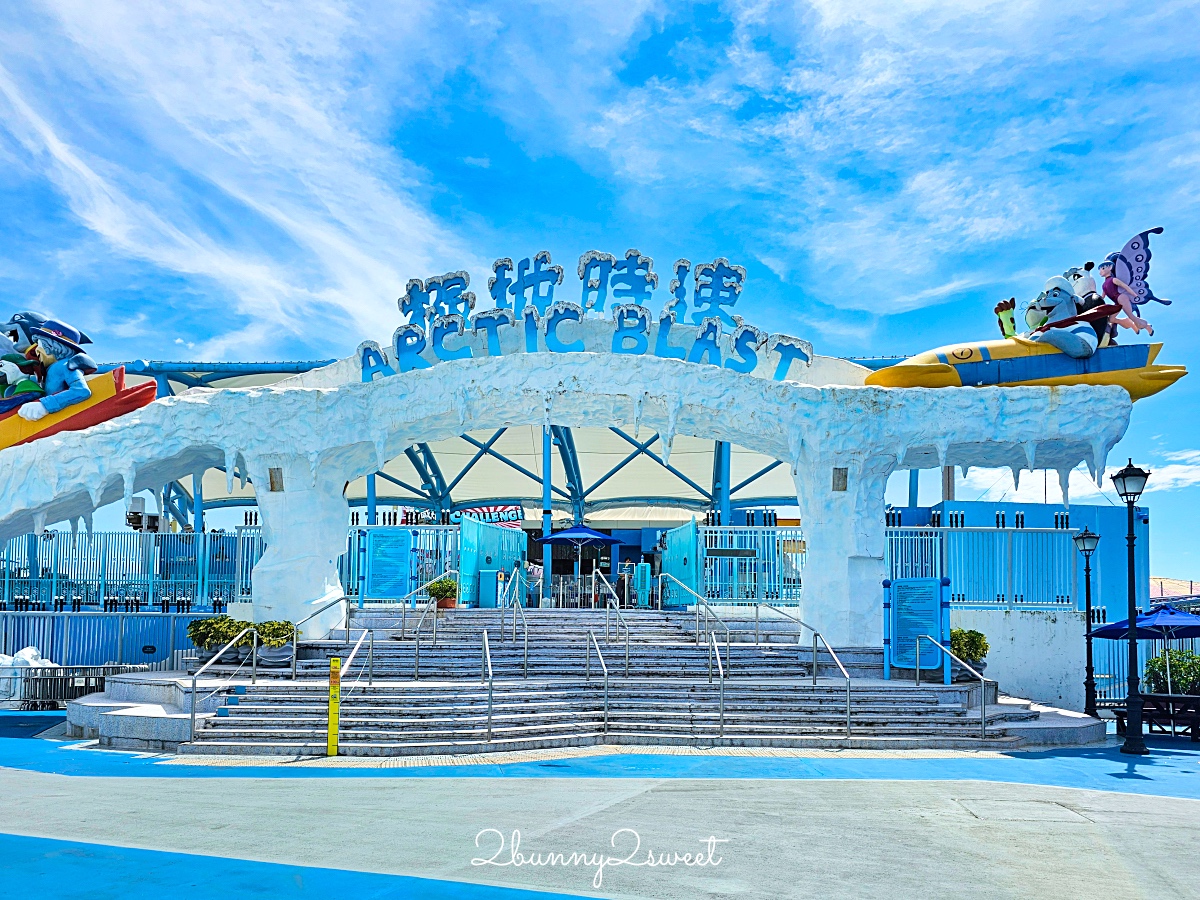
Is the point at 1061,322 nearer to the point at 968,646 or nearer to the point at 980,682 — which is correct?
the point at 968,646

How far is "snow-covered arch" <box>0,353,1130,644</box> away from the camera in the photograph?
19484 millimetres

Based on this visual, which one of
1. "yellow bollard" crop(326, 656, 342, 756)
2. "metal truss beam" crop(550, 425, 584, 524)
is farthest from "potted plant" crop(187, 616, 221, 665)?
"metal truss beam" crop(550, 425, 584, 524)

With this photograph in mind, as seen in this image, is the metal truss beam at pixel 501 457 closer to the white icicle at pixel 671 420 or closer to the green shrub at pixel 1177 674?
the white icicle at pixel 671 420

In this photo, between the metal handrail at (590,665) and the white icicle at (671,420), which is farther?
the white icicle at (671,420)

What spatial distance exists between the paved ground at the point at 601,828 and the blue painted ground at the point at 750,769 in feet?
0.21

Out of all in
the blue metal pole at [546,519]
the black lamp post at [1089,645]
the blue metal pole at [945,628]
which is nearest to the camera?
the blue metal pole at [945,628]

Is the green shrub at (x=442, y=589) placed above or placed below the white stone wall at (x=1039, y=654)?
above

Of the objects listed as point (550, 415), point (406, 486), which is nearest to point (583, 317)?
point (550, 415)

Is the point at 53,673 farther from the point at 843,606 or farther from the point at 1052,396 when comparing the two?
the point at 1052,396

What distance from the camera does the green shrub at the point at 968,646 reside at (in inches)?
729

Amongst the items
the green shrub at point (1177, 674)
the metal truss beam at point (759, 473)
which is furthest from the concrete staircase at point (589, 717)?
the metal truss beam at point (759, 473)

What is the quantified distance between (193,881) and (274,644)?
1258 centimetres

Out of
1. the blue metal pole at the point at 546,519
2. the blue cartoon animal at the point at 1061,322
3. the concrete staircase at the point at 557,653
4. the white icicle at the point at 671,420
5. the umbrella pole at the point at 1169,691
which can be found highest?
the blue cartoon animal at the point at 1061,322

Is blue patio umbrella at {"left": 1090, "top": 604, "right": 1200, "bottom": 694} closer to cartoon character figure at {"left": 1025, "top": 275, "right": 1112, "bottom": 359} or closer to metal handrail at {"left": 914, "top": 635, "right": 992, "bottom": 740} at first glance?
metal handrail at {"left": 914, "top": 635, "right": 992, "bottom": 740}
